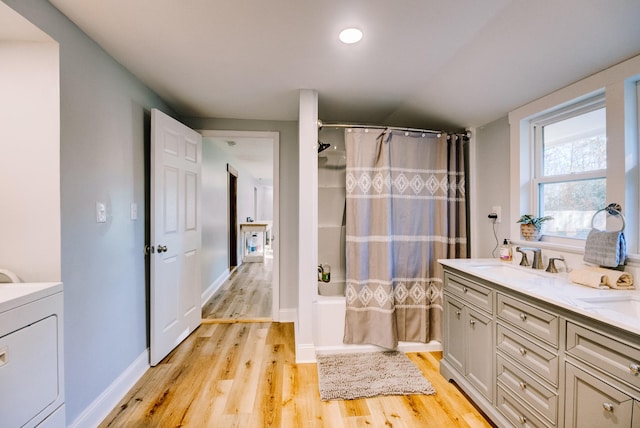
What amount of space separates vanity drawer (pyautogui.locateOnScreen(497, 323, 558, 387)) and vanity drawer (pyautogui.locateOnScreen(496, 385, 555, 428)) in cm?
21

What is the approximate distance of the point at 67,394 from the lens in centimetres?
137

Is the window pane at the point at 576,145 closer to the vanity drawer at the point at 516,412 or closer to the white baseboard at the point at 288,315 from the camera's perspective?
the vanity drawer at the point at 516,412

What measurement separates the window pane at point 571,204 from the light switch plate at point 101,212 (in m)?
3.03

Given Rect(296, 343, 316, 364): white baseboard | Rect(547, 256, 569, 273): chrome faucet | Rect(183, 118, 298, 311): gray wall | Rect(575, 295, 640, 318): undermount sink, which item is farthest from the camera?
Rect(183, 118, 298, 311): gray wall

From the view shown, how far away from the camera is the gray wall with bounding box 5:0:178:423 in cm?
137

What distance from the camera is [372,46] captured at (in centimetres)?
163


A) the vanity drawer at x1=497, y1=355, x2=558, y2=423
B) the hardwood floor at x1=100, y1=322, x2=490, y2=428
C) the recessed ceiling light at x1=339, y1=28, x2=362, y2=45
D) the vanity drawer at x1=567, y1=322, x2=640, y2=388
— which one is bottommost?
the hardwood floor at x1=100, y1=322, x2=490, y2=428

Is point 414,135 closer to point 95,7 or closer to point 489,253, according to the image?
point 489,253

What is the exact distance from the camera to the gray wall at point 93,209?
4.50 feet

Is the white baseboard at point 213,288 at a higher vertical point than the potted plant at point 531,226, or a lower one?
lower

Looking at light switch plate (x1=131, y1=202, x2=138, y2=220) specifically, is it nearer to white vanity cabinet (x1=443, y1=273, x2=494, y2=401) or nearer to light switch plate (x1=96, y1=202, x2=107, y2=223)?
light switch plate (x1=96, y1=202, x2=107, y2=223)

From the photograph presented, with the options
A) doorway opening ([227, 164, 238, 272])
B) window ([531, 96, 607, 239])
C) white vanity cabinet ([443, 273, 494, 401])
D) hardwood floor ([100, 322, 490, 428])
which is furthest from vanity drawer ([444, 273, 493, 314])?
doorway opening ([227, 164, 238, 272])

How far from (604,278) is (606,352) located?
58 centimetres

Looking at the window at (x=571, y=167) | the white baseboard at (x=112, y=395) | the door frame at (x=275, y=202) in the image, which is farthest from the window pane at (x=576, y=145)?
the white baseboard at (x=112, y=395)
